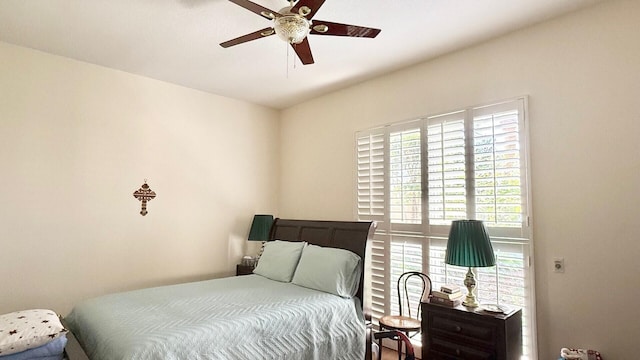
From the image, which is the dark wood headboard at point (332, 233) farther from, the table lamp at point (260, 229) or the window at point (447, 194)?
the window at point (447, 194)

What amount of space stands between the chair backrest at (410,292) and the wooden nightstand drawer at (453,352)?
0.51m

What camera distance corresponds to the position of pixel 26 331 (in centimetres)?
172

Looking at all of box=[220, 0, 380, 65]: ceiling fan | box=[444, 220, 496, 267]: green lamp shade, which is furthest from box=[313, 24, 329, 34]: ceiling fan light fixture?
box=[444, 220, 496, 267]: green lamp shade

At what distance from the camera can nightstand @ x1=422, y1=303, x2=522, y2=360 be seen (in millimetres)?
2225

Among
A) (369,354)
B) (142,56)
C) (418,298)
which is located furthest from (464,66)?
(142,56)

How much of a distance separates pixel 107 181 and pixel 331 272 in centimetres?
234

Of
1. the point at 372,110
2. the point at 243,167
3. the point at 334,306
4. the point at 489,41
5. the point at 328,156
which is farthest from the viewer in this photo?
the point at 243,167

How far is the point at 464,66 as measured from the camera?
118 inches

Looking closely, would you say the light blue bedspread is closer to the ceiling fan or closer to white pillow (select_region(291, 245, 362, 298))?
white pillow (select_region(291, 245, 362, 298))

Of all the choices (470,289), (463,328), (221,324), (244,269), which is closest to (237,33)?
(221,324)

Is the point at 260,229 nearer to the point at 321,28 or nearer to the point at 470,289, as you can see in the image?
the point at 470,289

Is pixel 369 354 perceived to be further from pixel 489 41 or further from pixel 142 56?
pixel 142 56

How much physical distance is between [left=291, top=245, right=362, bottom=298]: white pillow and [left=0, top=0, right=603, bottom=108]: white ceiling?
5.89ft

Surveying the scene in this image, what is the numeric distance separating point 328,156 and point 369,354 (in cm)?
222
